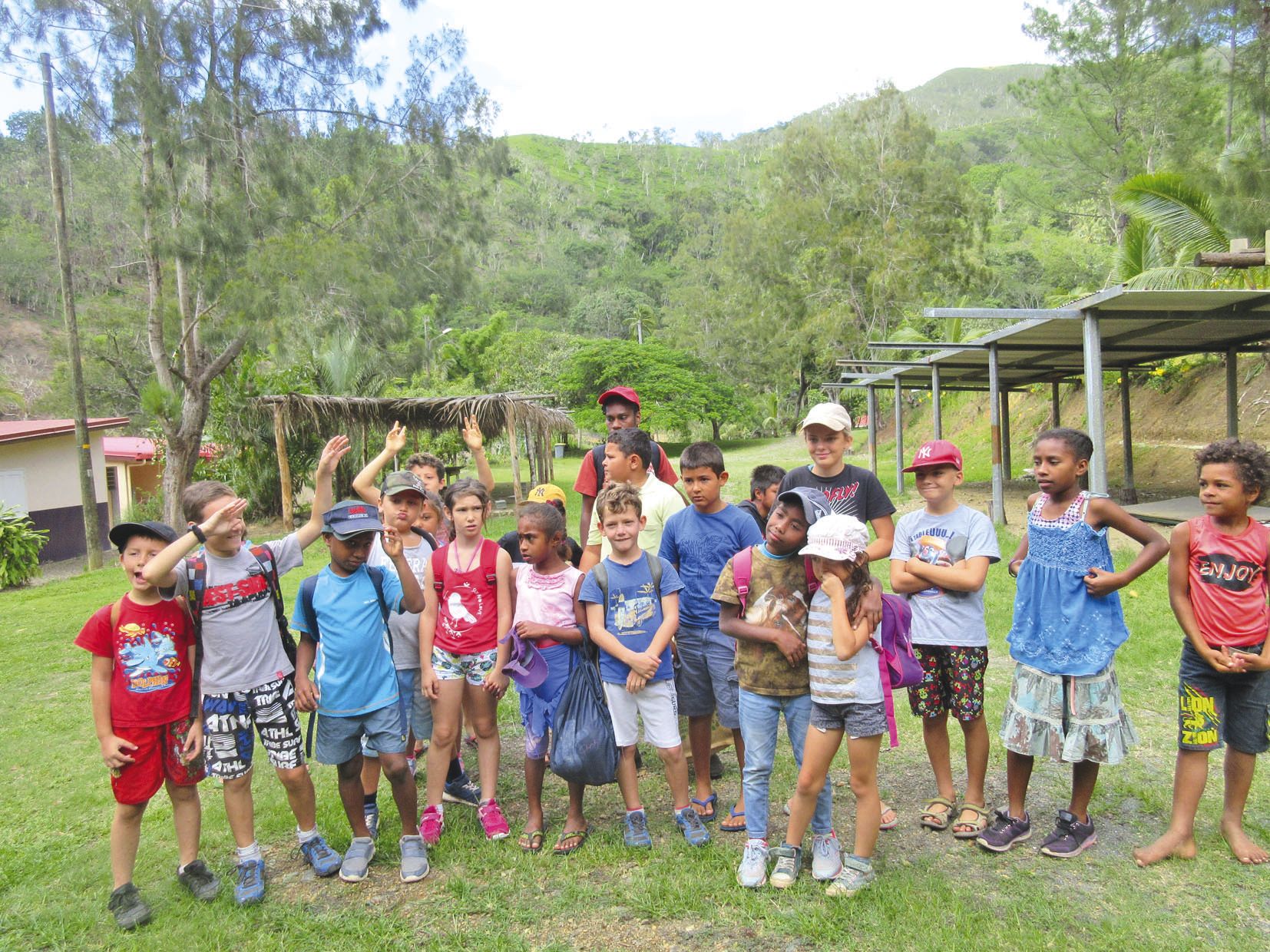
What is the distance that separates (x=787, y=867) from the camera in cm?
301

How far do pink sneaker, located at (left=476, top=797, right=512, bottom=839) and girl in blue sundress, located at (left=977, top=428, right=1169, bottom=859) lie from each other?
193 cm

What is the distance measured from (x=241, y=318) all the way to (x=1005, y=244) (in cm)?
3855

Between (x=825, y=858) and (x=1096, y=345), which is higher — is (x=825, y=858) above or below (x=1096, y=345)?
below

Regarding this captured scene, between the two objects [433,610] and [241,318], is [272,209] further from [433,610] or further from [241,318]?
[433,610]

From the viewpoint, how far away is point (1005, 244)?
42.4 m

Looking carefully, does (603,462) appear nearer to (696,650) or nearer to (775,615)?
(696,650)

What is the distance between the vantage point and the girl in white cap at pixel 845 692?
9.41 ft

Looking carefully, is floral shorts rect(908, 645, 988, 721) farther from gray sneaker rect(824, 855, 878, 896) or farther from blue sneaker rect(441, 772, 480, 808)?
blue sneaker rect(441, 772, 480, 808)

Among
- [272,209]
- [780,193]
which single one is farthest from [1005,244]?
[272,209]

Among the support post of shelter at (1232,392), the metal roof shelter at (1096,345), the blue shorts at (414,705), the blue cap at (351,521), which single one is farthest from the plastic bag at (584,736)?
the support post of shelter at (1232,392)

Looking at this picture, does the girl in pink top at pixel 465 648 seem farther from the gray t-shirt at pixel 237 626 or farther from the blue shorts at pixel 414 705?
the gray t-shirt at pixel 237 626

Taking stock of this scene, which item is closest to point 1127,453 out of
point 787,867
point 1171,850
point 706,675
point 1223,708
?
point 1223,708

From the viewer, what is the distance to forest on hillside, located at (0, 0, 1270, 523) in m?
15.7

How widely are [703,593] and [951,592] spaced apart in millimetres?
1012
